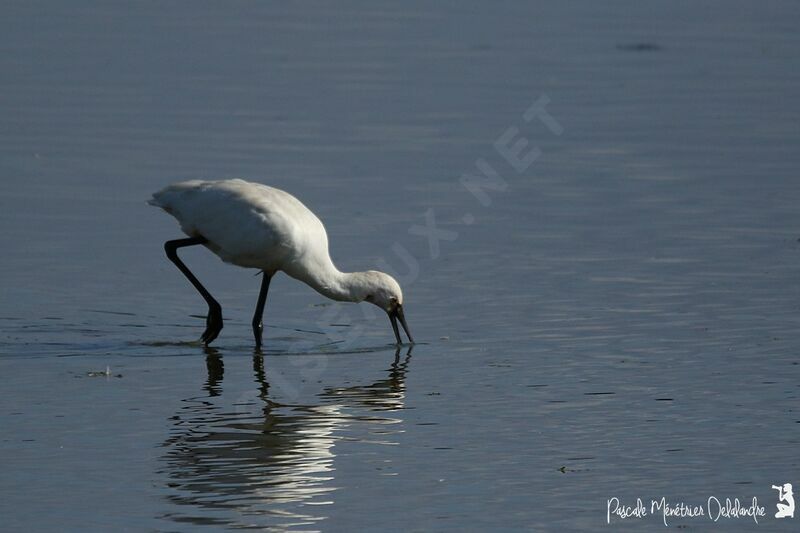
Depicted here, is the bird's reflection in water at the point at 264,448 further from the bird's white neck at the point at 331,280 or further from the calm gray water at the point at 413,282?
the bird's white neck at the point at 331,280

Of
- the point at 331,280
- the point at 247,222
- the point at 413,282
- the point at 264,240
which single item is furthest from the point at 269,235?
the point at 413,282

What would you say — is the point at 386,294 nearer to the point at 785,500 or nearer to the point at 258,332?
the point at 258,332

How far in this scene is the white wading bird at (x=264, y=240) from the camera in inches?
448

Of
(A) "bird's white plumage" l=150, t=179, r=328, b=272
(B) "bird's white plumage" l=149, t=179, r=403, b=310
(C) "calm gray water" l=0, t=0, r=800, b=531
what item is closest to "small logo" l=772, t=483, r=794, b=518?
(C) "calm gray water" l=0, t=0, r=800, b=531

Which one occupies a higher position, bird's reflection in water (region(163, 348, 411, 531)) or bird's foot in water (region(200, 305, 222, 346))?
bird's foot in water (region(200, 305, 222, 346))

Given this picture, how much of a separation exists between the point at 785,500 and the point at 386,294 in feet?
13.8

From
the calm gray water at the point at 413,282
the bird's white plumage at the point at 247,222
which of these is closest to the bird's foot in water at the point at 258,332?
the calm gray water at the point at 413,282

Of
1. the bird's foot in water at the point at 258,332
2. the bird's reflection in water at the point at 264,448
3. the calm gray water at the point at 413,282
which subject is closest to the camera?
the bird's reflection in water at the point at 264,448

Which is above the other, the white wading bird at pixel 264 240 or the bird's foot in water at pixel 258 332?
the white wading bird at pixel 264 240

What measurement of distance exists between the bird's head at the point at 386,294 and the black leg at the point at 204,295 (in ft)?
3.38

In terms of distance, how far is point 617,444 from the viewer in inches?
348

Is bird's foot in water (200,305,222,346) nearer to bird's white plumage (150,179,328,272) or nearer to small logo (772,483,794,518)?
bird's white plumage (150,179,328,272)

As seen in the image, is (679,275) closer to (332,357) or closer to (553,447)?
(332,357)

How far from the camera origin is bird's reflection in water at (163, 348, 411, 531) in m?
7.71
